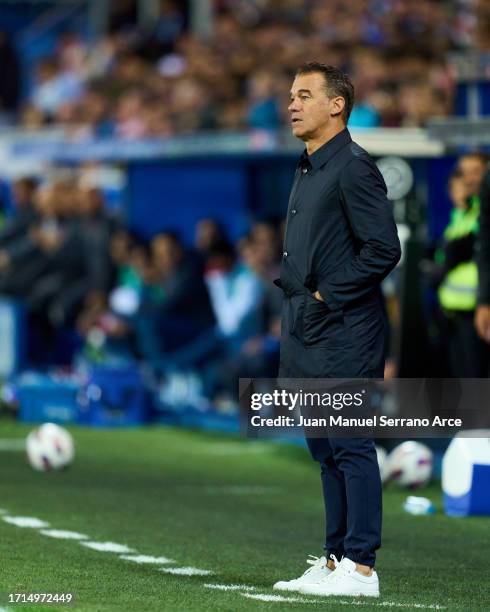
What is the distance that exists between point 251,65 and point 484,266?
34.1 feet

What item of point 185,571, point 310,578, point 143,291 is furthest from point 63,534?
point 143,291

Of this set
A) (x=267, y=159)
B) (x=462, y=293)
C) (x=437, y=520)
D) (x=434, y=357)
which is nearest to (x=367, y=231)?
(x=437, y=520)

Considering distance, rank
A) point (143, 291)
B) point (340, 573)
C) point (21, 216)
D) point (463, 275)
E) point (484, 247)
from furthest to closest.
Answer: point (21, 216)
point (143, 291)
point (463, 275)
point (484, 247)
point (340, 573)

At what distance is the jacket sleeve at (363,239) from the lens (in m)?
6.64

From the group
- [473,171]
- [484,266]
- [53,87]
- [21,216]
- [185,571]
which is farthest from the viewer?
[53,87]

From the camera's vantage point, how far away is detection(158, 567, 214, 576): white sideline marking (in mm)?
7363

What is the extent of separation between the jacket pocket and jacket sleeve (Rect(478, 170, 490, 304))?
2889 millimetres

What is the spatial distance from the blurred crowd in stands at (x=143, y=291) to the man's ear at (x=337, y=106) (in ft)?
26.1

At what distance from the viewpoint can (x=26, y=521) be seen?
9.11m

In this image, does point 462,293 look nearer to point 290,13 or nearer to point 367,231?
point 367,231

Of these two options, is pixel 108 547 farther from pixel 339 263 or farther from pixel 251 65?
pixel 251 65

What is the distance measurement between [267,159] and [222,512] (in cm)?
756

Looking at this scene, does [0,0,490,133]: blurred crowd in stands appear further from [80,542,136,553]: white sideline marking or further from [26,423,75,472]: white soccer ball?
[80,542,136,553]: white sideline marking

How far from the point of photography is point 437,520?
32.2ft
